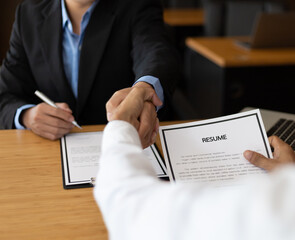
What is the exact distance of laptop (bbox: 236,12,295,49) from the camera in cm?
246

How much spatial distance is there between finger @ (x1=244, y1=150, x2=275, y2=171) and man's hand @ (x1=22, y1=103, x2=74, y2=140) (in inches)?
22.2

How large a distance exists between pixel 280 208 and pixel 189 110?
5.98 feet

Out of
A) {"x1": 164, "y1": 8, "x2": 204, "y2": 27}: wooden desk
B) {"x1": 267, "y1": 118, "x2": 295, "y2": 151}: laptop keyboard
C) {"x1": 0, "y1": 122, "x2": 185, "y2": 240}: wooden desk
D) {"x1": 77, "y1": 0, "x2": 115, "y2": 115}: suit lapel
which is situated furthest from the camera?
{"x1": 164, "y1": 8, "x2": 204, "y2": 27}: wooden desk

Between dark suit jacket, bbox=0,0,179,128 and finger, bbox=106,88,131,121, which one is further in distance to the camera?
dark suit jacket, bbox=0,0,179,128

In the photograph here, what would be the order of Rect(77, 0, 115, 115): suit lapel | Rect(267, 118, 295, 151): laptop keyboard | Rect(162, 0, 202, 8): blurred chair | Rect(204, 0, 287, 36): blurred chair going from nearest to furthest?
1. Rect(267, 118, 295, 151): laptop keyboard
2. Rect(77, 0, 115, 115): suit lapel
3. Rect(204, 0, 287, 36): blurred chair
4. Rect(162, 0, 202, 8): blurred chair

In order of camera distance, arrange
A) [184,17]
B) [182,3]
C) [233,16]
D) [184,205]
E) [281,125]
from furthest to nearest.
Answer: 1. [182,3]
2. [184,17]
3. [233,16]
4. [281,125]
5. [184,205]

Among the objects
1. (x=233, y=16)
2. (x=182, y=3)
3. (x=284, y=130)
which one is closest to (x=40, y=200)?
(x=284, y=130)

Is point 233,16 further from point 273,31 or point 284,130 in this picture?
point 284,130

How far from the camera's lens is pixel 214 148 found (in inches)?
37.3

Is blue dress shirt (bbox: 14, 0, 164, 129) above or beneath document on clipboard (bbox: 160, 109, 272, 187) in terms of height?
beneath

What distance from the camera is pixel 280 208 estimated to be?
0.41 meters

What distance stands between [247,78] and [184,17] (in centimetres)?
220

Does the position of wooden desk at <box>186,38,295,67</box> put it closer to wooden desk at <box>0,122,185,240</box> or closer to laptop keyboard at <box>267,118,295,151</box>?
laptop keyboard at <box>267,118,295,151</box>


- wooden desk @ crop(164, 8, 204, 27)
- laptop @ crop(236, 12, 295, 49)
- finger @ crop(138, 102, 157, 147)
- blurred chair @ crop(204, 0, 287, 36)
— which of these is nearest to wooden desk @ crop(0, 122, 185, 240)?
finger @ crop(138, 102, 157, 147)
